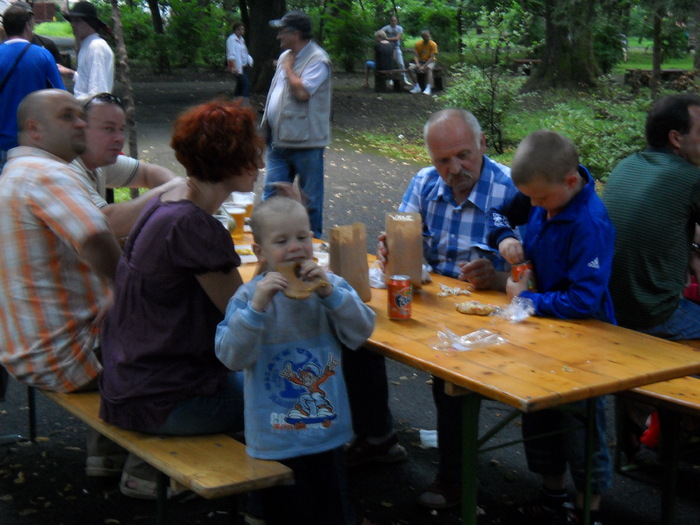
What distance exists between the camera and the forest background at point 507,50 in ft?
40.4

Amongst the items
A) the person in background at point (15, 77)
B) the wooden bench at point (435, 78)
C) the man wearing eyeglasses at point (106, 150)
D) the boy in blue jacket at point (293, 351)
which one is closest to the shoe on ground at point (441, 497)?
the boy in blue jacket at point (293, 351)

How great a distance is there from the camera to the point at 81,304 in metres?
3.52

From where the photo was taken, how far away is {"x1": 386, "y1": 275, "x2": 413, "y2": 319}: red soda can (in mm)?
3236

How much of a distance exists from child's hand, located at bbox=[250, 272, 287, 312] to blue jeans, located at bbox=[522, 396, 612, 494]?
1196 millimetres

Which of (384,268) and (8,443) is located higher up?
(384,268)

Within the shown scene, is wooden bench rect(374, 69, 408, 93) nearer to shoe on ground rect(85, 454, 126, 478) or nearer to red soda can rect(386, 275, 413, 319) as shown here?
shoe on ground rect(85, 454, 126, 478)

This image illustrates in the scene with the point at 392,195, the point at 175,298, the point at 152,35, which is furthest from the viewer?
the point at 152,35

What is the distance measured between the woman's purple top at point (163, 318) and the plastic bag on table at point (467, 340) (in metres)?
0.70

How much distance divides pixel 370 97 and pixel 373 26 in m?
7.85

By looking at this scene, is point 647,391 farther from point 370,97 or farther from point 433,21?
point 433,21

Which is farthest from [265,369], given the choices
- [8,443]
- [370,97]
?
[370,97]

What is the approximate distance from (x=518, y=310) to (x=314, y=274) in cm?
90

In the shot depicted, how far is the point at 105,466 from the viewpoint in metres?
3.95

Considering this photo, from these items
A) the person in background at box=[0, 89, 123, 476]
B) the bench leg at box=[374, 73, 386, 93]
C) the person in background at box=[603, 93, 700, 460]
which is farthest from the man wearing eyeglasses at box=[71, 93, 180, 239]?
the bench leg at box=[374, 73, 386, 93]
